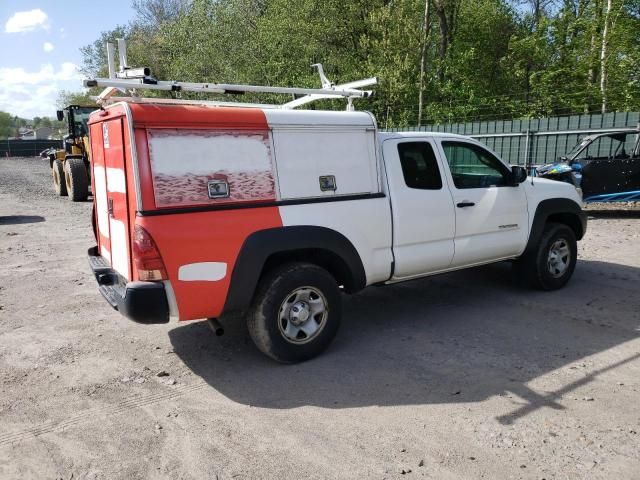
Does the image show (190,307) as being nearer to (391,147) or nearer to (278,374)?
(278,374)

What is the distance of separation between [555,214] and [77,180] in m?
13.9

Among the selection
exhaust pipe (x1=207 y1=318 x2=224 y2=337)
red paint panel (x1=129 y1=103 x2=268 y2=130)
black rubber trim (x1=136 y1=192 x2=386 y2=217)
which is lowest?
exhaust pipe (x1=207 y1=318 x2=224 y2=337)

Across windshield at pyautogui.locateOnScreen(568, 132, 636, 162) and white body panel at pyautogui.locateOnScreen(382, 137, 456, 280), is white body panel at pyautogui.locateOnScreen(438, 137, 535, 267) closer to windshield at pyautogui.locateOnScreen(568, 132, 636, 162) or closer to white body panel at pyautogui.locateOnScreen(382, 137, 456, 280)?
white body panel at pyautogui.locateOnScreen(382, 137, 456, 280)

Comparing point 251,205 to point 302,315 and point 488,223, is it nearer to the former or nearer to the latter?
point 302,315

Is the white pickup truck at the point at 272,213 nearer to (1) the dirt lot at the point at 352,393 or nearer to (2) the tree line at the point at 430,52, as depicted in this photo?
(1) the dirt lot at the point at 352,393

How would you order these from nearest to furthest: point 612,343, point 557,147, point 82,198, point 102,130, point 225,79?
point 102,130 < point 612,343 < point 557,147 < point 82,198 < point 225,79

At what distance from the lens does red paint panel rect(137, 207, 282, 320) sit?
145 inches

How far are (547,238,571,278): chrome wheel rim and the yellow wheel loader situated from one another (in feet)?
45.5

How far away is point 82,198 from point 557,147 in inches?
554

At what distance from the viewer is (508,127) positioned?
17.0 meters

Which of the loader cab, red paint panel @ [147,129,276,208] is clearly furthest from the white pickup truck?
the loader cab

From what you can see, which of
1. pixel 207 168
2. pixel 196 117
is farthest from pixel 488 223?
pixel 196 117

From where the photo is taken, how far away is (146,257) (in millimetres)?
3668

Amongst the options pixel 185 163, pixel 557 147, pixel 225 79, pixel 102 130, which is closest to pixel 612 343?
pixel 185 163
